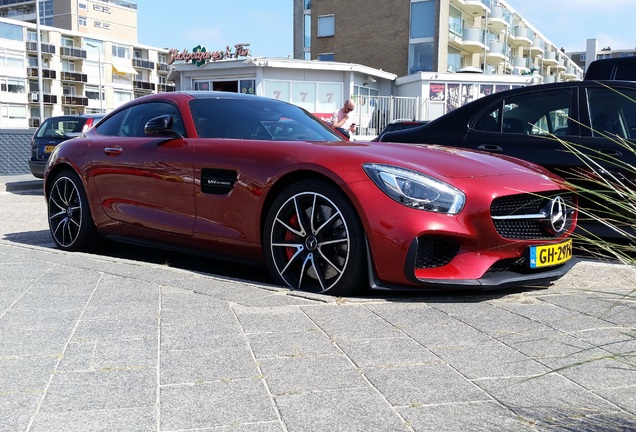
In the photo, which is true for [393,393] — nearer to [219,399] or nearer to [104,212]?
[219,399]

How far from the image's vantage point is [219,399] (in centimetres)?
254

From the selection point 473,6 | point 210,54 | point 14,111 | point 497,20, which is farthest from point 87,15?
point 210,54

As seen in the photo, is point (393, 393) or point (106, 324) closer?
point (393, 393)

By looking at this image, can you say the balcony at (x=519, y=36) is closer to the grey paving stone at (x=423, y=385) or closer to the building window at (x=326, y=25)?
the building window at (x=326, y=25)

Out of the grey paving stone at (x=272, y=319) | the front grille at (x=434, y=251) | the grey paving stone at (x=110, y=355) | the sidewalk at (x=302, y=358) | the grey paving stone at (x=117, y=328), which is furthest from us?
the front grille at (x=434, y=251)

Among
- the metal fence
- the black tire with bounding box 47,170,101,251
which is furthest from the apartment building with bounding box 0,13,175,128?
the black tire with bounding box 47,170,101,251

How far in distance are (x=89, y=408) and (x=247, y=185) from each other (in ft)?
7.79

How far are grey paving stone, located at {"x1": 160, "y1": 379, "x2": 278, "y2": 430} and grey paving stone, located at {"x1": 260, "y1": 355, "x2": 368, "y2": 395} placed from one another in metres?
0.08

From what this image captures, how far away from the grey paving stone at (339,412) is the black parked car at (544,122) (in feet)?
12.2

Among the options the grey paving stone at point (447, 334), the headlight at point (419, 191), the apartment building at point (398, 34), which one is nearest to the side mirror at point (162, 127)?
the headlight at point (419, 191)

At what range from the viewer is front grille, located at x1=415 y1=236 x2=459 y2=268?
13.0 ft

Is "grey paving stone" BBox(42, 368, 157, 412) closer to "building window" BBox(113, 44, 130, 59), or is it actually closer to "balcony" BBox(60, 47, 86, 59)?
"balcony" BBox(60, 47, 86, 59)

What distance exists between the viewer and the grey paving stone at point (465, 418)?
229 centimetres

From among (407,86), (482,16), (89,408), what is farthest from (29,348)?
(482,16)
